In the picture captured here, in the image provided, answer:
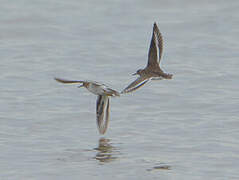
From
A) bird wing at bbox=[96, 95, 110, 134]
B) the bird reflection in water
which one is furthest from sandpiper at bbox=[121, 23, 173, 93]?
the bird reflection in water

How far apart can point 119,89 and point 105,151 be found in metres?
3.35

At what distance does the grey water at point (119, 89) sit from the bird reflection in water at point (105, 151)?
0.04ft

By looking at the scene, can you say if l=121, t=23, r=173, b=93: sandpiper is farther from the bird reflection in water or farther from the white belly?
the bird reflection in water

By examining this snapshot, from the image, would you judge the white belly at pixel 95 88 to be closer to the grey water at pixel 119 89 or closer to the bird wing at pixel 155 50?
the grey water at pixel 119 89

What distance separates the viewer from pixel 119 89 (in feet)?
39.1

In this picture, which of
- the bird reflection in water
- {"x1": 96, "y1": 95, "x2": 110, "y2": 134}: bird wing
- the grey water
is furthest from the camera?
{"x1": 96, "y1": 95, "x2": 110, "y2": 134}: bird wing

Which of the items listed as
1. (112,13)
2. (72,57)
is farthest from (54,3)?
(72,57)

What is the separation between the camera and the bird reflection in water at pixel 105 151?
8.36 m

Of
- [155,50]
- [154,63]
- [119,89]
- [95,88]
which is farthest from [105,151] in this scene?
[119,89]

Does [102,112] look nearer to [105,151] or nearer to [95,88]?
[95,88]

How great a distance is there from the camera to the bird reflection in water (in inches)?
329

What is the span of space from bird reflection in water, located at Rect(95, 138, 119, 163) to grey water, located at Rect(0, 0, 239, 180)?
0.01 metres

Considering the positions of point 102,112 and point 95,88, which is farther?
point 102,112

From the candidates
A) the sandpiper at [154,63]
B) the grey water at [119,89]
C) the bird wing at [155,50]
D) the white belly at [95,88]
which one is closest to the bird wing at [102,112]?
the grey water at [119,89]
